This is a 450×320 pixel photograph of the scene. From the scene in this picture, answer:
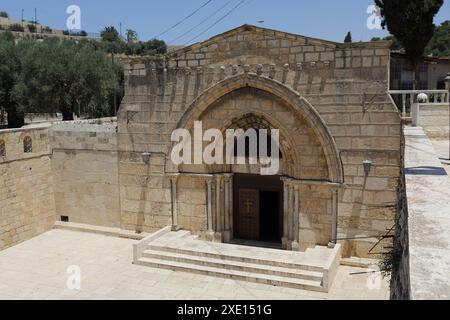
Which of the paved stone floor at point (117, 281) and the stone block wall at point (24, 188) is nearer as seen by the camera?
the paved stone floor at point (117, 281)

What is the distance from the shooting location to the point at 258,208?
12.4 metres

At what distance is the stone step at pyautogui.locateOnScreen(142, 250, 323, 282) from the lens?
31.8 ft

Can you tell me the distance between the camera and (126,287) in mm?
9844

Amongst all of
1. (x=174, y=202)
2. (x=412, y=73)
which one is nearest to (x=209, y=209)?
(x=174, y=202)

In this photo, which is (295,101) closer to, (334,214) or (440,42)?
(334,214)

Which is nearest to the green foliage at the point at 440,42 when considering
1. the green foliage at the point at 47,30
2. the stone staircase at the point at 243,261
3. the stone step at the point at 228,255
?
the stone staircase at the point at 243,261

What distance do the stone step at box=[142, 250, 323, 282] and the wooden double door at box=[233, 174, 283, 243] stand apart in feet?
6.84

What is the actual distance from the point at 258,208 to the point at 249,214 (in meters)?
0.31

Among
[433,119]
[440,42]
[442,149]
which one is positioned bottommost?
[442,149]

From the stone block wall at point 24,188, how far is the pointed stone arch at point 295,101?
587 centimetres

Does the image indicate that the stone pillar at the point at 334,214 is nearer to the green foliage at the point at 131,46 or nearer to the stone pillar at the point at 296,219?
the stone pillar at the point at 296,219

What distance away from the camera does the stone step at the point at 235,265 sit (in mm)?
9688

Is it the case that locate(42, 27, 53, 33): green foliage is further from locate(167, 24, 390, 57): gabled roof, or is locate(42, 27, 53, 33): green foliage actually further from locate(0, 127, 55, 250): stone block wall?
locate(167, 24, 390, 57): gabled roof
